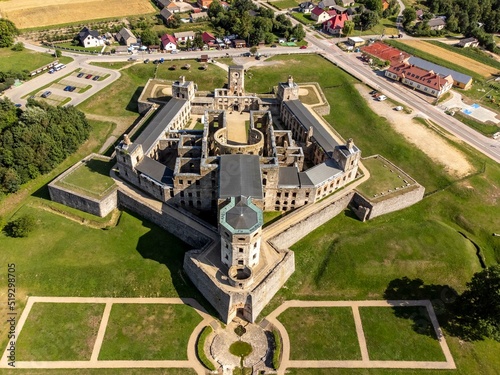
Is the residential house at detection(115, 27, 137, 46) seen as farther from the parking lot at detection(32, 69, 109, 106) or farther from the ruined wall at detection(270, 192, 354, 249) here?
the ruined wall at detection(270, 192, 354, 249)

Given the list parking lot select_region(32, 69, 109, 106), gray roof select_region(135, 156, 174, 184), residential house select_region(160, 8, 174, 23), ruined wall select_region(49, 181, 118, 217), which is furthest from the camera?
residential house select_region(160, 8, 174, 23)

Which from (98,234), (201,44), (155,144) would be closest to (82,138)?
(155,144)

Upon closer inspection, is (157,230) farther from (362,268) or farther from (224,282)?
(362,268)

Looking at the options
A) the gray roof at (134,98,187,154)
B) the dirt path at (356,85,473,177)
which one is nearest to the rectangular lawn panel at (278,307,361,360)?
the gray roof at (134,98,187,154)

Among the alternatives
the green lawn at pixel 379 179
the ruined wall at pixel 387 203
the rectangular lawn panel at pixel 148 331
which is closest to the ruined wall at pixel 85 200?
the rectangular lawn panel at pixel 148 331

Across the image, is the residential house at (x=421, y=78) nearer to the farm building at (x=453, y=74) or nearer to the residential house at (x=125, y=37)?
the farm building at (x=453, y=74)

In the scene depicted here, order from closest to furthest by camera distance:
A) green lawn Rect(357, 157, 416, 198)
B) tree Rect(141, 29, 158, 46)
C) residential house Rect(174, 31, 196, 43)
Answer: green lawn Rect(357, 157, 416, 198)
tree Rect(141, 29, 158, 46)
residential house Rect(174, 31, 196, 43)

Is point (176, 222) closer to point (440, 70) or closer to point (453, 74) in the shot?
point (440, 70)
